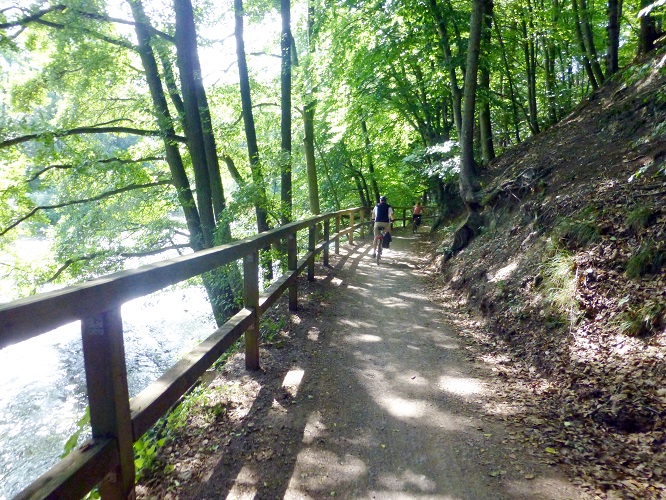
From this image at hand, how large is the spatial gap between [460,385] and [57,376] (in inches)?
429

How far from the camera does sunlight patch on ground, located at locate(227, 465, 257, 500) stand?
2567 mm

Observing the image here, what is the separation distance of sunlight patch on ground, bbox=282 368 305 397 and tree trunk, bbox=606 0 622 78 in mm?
10771

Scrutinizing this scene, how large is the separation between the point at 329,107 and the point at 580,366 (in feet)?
45.4

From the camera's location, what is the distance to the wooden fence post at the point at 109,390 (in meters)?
1.79

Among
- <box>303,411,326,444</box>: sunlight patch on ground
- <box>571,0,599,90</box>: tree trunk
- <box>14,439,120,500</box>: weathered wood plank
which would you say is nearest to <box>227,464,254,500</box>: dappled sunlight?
<box>303,411,326,444</box>: sunlight patch on ground

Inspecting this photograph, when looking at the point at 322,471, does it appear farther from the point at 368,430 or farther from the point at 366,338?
the point at 366,338

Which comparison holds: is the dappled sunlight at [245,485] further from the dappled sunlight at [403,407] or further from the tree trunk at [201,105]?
the tree trunk at [201,105]

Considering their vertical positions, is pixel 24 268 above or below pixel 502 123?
below

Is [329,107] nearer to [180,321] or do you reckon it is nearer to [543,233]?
[180,321]

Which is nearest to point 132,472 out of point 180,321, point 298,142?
point 180,321

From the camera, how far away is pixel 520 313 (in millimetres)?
5227

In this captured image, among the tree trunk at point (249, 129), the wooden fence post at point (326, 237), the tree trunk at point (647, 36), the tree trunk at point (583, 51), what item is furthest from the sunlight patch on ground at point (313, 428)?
the tree trunk at point (583, 51)

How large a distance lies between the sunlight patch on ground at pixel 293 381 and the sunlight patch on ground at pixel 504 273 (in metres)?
3.55

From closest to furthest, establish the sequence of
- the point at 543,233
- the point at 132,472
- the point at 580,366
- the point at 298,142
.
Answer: the point at 132,472, the point at 580,366, the point at 543,233, the point at 298,142
